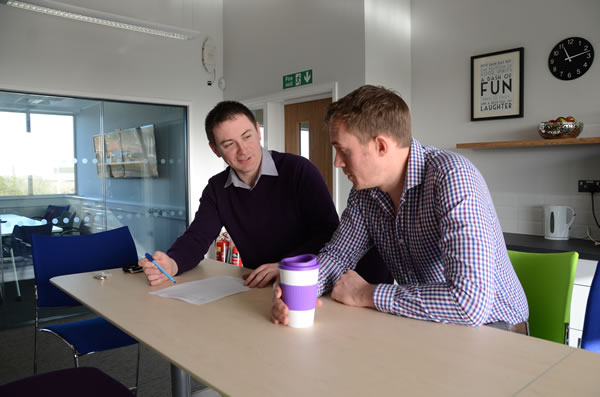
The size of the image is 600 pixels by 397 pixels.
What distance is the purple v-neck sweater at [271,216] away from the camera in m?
1.76

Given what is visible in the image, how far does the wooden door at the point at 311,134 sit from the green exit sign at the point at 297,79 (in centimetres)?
21

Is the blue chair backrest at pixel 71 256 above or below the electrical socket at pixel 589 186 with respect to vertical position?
below

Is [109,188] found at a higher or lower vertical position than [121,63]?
lower

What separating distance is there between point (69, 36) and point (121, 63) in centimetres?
52

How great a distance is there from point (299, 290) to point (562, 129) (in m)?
2.48

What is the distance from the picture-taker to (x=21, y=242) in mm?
4102

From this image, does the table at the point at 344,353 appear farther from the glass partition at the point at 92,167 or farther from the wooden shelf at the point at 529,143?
the glass partition at the point at 92,167

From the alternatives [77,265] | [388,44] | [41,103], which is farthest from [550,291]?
[41,103]

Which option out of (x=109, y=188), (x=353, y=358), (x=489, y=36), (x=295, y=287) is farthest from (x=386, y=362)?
(x=109, y=188)

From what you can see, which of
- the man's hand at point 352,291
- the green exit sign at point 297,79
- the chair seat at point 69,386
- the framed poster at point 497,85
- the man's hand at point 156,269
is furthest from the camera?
the green exit sign at point 297,79

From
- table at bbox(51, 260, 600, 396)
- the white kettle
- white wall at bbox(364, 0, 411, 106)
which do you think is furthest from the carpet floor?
white wall at bbox(364, 0, 411, 106)

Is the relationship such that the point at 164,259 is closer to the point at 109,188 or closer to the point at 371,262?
the point at 371,262

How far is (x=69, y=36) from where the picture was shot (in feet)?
14.2

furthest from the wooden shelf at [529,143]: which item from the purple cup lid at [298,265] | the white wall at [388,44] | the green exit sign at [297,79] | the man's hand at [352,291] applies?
the purple cup lid at [298,265]
